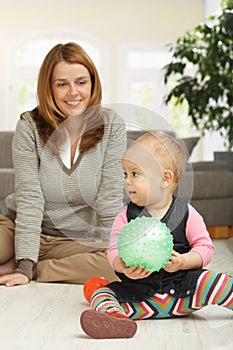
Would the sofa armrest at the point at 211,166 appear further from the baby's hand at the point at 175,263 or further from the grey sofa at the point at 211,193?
the baby's hand at the point at 175,263

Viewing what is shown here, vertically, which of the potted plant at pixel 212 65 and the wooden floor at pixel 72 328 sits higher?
the potted plant at pixel 212 65

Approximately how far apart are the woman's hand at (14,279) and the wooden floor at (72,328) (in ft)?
0.31

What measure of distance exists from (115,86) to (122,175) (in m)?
8.25

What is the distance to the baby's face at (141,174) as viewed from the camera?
188cm

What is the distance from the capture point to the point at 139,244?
6.15ft

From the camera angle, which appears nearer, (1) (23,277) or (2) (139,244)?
(2) (139,244)

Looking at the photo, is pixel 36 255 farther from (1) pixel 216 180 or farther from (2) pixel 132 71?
(2) pixel 132 71

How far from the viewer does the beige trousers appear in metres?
2.74

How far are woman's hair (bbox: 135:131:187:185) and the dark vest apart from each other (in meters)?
0.12

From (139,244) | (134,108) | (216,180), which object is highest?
(134,108)

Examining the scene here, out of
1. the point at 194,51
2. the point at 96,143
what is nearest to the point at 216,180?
the point at 194,51

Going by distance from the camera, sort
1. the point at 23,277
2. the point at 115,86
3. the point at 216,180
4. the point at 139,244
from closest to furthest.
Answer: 1. the point at 139,244
2. the point at 23,277
3. the point at 216,180
4. the point at 115,86

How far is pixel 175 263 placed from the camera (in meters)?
1.96

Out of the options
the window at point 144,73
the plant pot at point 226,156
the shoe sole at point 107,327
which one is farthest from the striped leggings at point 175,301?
the window at point 144,73
